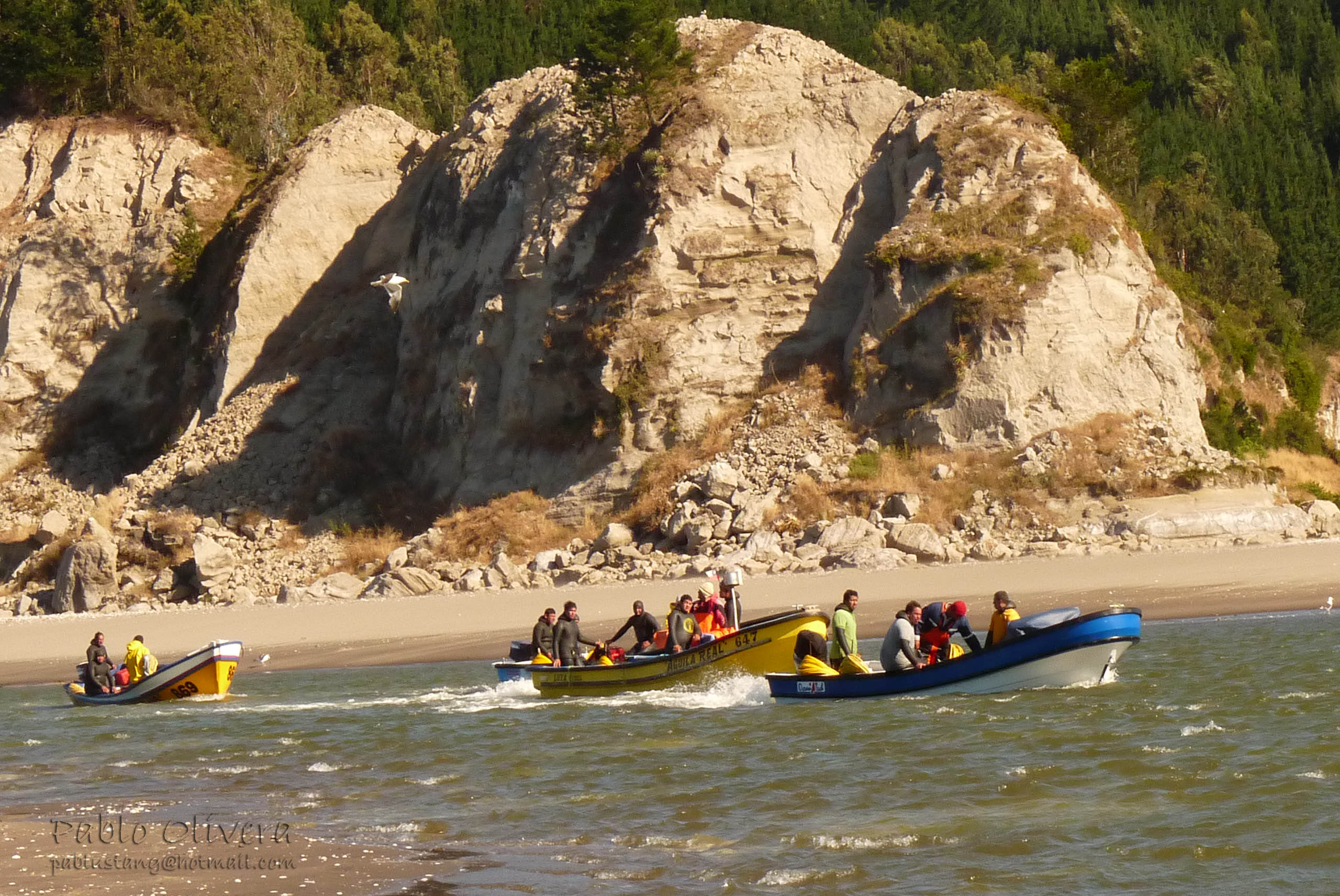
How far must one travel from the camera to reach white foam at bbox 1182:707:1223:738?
13023 millimetres

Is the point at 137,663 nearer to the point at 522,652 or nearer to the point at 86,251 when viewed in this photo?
the point at 522,652

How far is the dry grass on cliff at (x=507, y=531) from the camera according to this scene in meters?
32.2

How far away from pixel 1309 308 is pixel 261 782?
130 feet

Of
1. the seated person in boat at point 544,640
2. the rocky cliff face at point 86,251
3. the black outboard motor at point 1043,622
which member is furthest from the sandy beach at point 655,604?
the rocky cliff face at point 86,251

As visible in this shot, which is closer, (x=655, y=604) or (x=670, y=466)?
(x=655, y=604)

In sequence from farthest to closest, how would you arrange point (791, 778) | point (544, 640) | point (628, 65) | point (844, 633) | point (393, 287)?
point (393, 287) < point (628, 65) < point (544, 640) < point (844, 633) < point (791, 778)

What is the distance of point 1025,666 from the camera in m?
16.0

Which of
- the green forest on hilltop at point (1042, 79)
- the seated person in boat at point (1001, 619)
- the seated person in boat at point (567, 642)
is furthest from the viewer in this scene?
the green forest on hilltop at point (1042, 79)

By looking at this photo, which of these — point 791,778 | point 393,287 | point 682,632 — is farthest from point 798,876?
point 393,287

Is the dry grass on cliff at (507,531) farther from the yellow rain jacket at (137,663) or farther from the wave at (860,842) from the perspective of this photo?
the wave at (860,842)

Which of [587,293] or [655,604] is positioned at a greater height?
[587,293]

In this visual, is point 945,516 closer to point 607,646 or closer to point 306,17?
point 607,646

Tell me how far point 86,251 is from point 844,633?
37.1 meters

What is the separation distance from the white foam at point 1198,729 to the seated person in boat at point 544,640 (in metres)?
8.87
